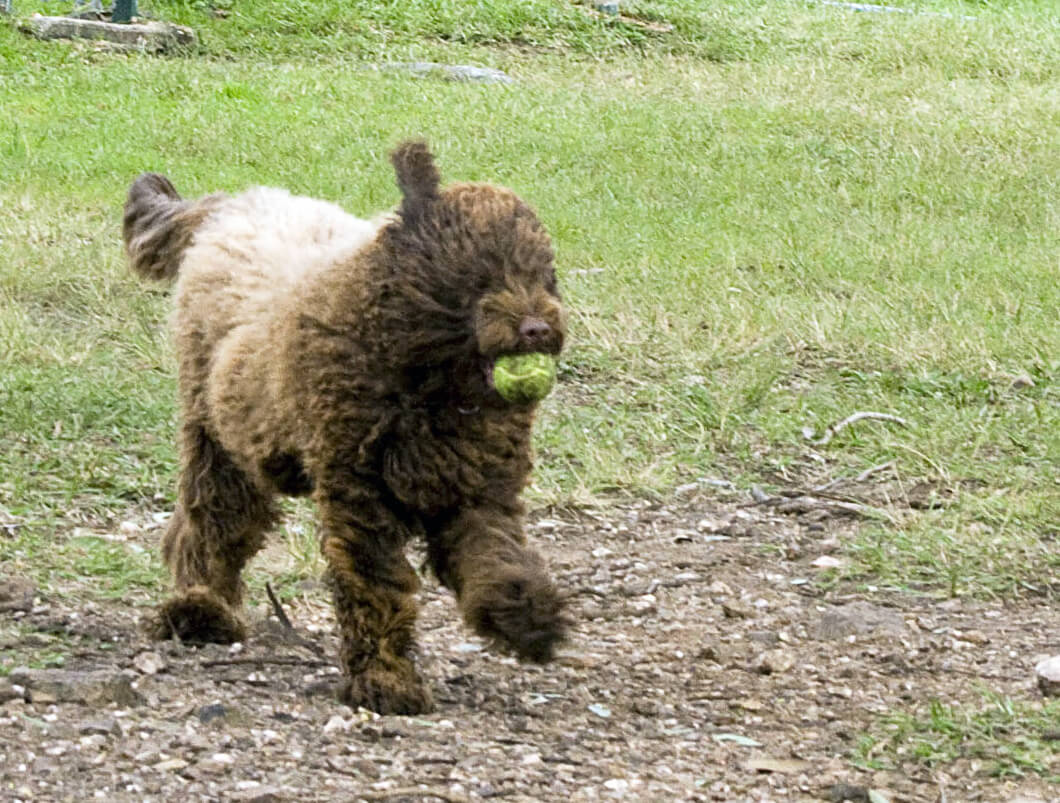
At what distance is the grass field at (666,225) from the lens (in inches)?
278

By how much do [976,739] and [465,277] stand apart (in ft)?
5.59

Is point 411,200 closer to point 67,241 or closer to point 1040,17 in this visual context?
point 67,241

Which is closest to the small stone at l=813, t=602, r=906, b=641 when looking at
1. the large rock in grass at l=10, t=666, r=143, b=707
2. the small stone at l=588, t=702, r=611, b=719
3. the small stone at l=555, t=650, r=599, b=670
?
the small stone at l=555, t=650, r=599, b=670

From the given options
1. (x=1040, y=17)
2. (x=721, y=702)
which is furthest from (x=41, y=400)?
(x=1040, y=17)

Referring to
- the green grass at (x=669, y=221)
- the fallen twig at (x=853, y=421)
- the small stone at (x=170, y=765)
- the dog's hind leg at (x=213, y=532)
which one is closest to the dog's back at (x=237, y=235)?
the dog's hind leg at (x=213, y=532)

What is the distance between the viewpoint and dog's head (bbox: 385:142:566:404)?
4.62 meters

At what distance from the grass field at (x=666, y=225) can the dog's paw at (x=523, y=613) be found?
5.56ft

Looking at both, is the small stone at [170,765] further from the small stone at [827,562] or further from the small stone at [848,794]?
the small stone at [827,562]

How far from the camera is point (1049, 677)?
5.00 metres

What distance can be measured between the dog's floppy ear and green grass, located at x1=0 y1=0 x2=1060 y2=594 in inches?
75.2

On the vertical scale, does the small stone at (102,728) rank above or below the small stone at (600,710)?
above

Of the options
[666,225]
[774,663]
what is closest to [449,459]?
[774,663]

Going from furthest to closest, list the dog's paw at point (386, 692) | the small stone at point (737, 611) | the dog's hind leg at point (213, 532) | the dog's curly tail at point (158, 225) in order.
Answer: the dog's curly tail at point (158, 225), the small stone at point (737, 611), the dog's hind leg at point (213, 532), the dog's paw at point (386, 692)

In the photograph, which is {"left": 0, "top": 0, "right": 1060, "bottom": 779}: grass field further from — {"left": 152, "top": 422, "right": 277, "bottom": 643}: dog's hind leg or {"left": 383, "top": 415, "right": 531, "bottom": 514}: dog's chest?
{"left": 383, "top": 415, "right": 531, "bottom": 514}: dog's chest
